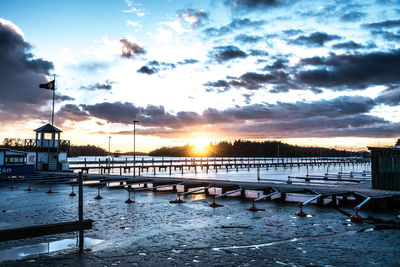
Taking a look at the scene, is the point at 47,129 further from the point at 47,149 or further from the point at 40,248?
the point at 40,248

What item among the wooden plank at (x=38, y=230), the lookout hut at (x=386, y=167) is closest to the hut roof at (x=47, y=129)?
the wooden plank at (x=38, y=230)

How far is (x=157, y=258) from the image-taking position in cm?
878

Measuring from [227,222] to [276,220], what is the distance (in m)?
2.46

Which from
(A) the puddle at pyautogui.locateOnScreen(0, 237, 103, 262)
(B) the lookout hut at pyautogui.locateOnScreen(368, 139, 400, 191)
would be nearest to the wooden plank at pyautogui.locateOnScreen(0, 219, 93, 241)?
(A) the puddle at pyautogui.locateOnScreen(0, 237, 103, 262)

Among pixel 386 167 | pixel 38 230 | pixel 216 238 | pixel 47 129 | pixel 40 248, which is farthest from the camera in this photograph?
pixel 47 129

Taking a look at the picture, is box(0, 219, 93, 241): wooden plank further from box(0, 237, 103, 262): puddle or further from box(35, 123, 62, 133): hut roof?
box(35, 123, 62, 133): hut roof

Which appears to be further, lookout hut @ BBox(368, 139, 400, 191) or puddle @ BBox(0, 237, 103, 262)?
lookout hut @ BBox(368, 139, 400, 191)

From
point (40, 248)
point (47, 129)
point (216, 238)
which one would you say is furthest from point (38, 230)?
point (47, 129)

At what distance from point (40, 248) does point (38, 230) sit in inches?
42.4

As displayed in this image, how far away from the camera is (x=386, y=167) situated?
23.5m

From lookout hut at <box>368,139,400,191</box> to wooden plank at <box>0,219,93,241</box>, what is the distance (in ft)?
72.3

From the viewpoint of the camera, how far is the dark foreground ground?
859 centimetres

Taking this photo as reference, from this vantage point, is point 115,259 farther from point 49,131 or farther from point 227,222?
point 49,131

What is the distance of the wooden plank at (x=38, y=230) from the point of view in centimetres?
877
